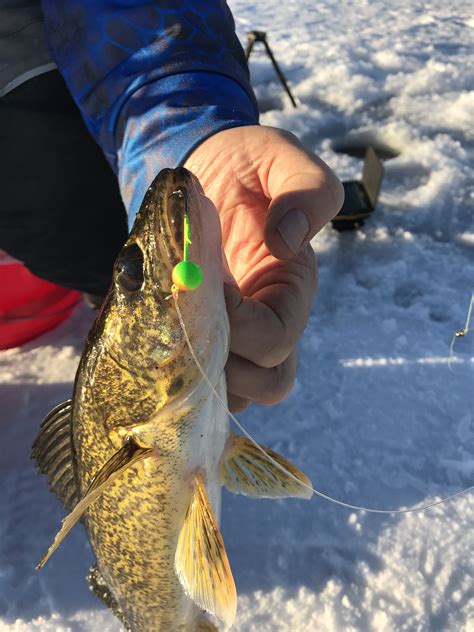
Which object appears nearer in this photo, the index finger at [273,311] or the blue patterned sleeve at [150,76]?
the index finger at [273,311]

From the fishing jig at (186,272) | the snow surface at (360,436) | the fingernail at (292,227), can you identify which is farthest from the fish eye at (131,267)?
the snow surface at (360,436)

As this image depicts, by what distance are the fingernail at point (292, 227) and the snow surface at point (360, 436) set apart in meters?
1.11

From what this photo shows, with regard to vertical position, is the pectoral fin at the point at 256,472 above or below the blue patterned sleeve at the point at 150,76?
below

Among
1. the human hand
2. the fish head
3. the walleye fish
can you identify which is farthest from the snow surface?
the fish head

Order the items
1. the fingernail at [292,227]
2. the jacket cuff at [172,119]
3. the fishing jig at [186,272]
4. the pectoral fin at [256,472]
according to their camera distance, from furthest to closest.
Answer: the jacket cuff at [172,119]
the pectoral fin at [256,472]
the fingernail at [292,227]
the fishing jig at [186,272]

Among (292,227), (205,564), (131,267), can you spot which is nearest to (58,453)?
(205,564)

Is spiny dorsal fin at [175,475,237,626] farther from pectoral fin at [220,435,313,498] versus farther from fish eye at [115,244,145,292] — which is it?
fish eye at [115,244,145,292]

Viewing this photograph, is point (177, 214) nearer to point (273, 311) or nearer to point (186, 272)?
point (186, 272)

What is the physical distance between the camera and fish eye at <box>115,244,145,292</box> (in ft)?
3.99

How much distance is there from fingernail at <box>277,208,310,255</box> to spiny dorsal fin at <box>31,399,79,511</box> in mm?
703

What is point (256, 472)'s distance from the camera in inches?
60.8

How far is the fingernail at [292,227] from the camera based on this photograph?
1.29 metres

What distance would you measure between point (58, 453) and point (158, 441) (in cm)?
39

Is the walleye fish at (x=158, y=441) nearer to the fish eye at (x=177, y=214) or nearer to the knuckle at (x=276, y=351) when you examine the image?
the fish eye at (x=177, y=214)
